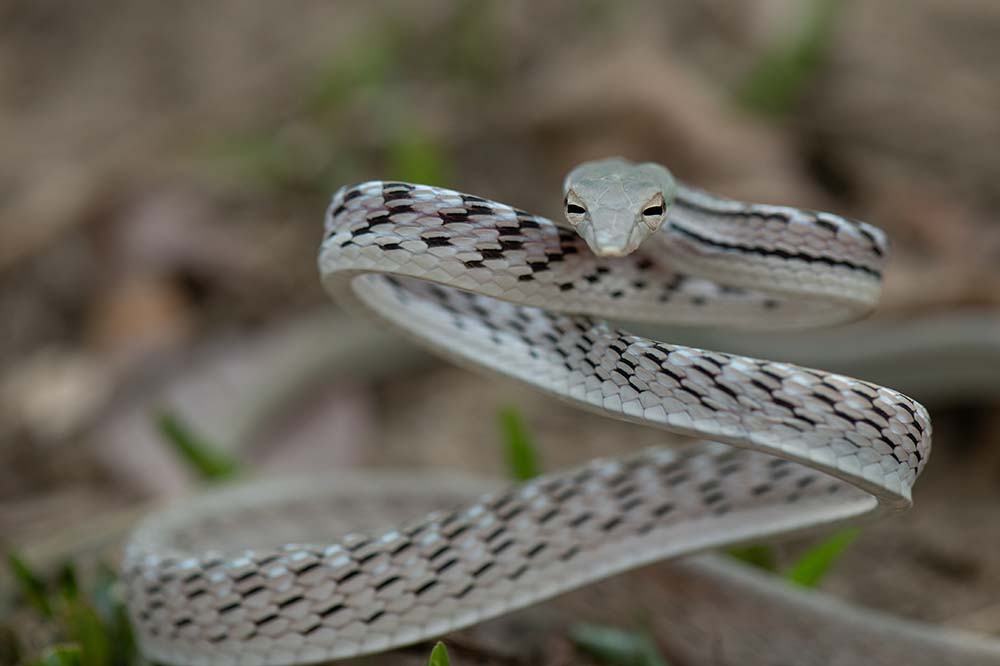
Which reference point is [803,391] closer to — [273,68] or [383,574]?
[383,574]

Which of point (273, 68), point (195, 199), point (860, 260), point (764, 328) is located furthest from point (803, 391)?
point (273, 68)

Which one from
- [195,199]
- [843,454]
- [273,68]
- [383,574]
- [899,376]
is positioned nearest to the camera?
[843,454]

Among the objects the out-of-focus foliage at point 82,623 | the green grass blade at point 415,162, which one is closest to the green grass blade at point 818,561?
the out-of-focus foliage at point 82,623

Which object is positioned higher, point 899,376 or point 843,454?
point 843,454

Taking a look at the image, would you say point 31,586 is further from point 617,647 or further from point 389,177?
point 389,177

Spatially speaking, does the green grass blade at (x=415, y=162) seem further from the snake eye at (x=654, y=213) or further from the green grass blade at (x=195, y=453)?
the snake eye at (x=654, y=213)

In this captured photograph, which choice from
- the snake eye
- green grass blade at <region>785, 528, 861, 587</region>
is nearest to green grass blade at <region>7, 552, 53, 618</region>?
the snake eye

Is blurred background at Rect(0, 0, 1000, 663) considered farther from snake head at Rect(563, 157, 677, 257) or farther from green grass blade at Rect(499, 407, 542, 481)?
snake head at Rect(563, 157, 677, 257)
